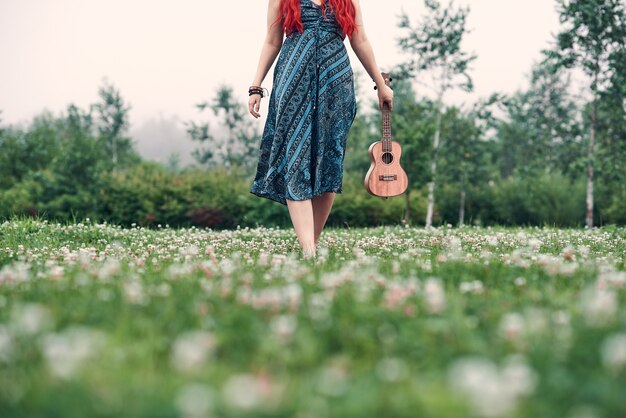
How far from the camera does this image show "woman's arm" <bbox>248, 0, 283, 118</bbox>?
6.46 m

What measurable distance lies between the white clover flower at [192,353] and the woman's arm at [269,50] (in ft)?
14.0

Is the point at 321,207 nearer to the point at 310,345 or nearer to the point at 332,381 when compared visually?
the point at 310,345

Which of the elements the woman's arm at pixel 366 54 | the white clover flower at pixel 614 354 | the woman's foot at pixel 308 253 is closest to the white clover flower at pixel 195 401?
the white clover flower at pixel 614 354

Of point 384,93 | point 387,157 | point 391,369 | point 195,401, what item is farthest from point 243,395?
point 387,157

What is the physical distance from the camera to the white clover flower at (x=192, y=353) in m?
2.11

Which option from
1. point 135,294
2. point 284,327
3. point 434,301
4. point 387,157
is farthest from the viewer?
point 387,157

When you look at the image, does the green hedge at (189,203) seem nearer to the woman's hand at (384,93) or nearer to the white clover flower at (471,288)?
the woman's hand at (384,93)

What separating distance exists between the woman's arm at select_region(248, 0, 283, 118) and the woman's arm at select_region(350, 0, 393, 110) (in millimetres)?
784

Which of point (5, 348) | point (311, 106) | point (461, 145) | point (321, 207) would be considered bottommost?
point (5, 348)

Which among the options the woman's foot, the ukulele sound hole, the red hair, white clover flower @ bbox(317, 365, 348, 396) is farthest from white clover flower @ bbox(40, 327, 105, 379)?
the ukulele sound hole

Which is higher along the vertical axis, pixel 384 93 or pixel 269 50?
pixel 269 50

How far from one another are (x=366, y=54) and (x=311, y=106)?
932 millimetres

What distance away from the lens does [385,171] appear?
7207 millimetres

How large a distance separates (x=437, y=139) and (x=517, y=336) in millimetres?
25650
